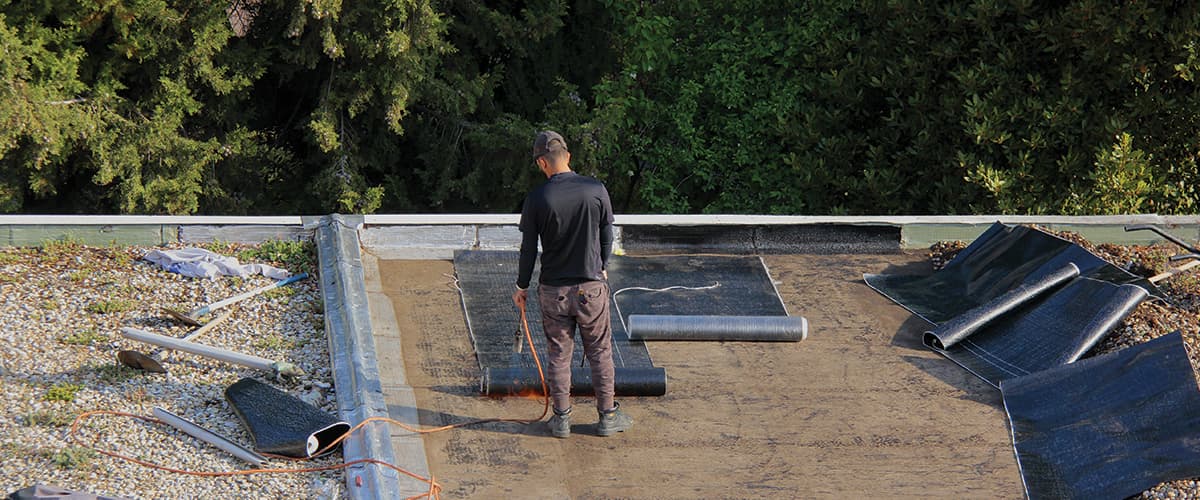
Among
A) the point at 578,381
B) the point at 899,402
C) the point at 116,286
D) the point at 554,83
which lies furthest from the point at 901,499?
the point at 554,83

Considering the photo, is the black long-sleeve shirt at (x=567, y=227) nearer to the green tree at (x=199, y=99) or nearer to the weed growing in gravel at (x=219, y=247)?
the weed growing in gravel at (x=219, y=247)

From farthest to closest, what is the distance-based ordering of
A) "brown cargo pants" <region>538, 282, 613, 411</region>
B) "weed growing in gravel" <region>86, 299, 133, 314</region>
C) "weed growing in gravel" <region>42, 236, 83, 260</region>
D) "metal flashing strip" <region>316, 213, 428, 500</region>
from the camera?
1. "weed growing in gravel" <region>42, 236, 83, 260</region>
2. "weed growing in gravel" <region>86, 299, 133, 314</region>
3. "brown cargo pants" <region>538, 282, 613, 411</region>
4. "metal flashing strip" <region>316, 213, 428, 500</region>

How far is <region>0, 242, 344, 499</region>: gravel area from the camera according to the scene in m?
6.30

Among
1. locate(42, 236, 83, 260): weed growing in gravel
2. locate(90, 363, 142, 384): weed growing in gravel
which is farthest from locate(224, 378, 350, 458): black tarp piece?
locate(42, 236, 83, 260): weed growing in gravel

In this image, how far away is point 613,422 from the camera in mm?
6938

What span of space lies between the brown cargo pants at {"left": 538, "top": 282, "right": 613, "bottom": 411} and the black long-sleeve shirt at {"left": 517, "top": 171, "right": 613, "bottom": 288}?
82 millimetres

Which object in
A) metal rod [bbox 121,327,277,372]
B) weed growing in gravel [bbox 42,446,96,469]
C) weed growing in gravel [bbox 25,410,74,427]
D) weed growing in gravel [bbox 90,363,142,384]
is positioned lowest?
weed growing in gravel [bbox 42,446,96,469]

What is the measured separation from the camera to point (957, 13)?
1337cm

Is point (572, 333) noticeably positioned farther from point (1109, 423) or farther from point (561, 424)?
point (1109, 423)

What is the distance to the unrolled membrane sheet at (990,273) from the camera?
A: 8.93m

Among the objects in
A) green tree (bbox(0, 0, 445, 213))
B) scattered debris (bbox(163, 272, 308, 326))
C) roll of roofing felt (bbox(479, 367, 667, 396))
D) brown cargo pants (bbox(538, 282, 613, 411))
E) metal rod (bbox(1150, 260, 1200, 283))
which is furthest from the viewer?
green tree (bbox(0, 0, 445, 213))

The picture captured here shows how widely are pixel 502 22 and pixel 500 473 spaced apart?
9.86 metres

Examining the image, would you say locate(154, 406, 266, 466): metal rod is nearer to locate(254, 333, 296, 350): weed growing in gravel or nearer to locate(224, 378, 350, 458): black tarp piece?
locate(224, 378, 350, 458): black tarp piece

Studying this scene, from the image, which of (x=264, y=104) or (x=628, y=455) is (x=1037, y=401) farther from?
(x=264, y=104)
